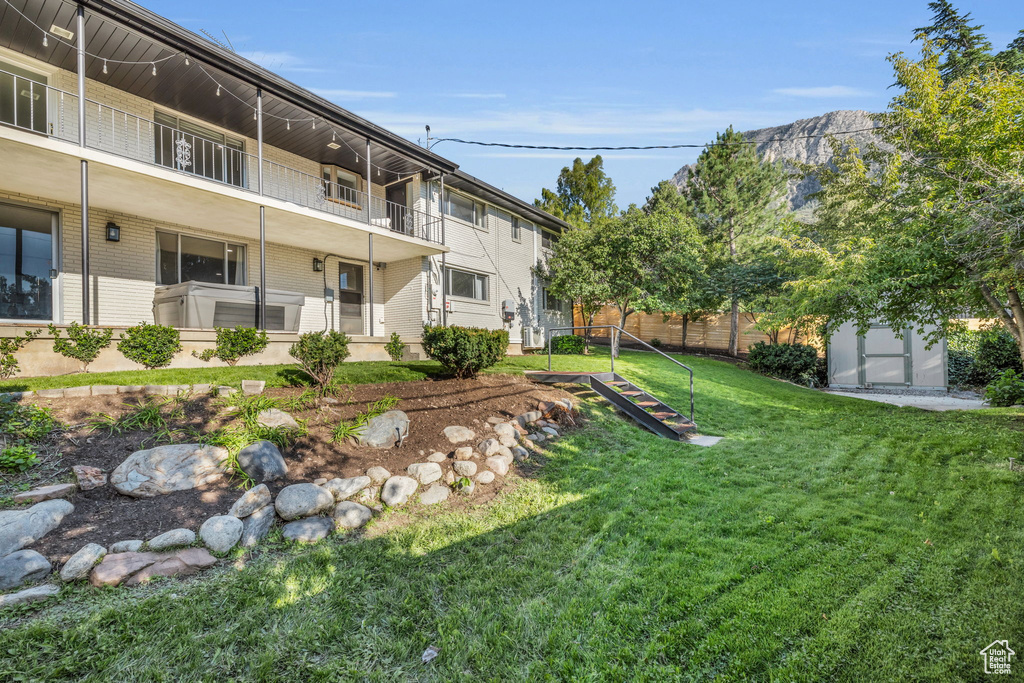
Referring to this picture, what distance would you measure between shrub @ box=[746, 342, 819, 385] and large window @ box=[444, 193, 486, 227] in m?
11.5

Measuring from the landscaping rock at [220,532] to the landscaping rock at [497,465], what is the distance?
260cm

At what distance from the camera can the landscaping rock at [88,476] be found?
11.6ft

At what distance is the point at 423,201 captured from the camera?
44.7 feet

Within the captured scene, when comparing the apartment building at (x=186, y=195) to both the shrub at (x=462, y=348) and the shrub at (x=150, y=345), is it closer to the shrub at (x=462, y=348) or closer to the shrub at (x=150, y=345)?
the shrub at (x=150, y=345)

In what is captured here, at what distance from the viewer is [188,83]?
352 inches

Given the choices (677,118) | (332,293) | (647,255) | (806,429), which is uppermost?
(677,118)

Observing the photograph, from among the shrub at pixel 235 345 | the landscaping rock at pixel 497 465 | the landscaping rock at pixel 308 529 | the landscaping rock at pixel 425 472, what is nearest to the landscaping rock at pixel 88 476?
the landscaping rock at pixel 308 529

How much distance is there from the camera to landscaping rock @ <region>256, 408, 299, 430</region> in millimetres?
4941

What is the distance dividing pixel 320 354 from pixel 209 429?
6.75 feet

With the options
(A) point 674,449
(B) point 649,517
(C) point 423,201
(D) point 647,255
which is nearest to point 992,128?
(A) point 674,449

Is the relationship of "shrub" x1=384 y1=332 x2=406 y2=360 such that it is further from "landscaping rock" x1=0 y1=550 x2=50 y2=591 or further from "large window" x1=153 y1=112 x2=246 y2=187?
"landscaping rock" x1=0 y1=550 x2=50 y2=591

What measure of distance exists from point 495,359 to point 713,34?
9.46 metres

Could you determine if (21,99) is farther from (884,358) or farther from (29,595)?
(884,358)

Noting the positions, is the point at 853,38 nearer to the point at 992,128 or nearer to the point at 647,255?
the point at 992,128
